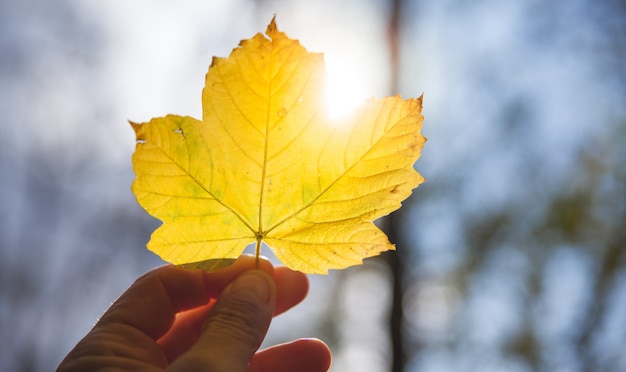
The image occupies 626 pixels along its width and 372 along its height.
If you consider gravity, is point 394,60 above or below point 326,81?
above

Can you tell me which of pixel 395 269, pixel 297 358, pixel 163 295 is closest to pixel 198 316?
pixel 163 295

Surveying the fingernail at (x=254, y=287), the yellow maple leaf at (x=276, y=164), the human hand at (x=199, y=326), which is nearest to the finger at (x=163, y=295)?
the human hand at (x=199, y=326)

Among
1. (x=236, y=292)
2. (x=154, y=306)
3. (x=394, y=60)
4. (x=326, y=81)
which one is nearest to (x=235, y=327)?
(x=236, y=292)

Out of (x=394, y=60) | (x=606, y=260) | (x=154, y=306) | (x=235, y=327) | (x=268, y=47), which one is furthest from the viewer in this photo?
(x=606, y=260)

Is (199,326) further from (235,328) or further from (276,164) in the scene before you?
(276,164)

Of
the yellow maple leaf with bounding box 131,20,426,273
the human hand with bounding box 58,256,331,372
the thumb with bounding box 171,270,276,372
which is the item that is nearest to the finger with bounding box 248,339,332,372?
the human hand with bounding box 58,256,331,372

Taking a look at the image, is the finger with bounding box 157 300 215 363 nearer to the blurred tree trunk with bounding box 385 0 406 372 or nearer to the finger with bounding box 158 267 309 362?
the finger with bounding box 158 267 309 362

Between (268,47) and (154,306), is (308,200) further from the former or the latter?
(154,306)
